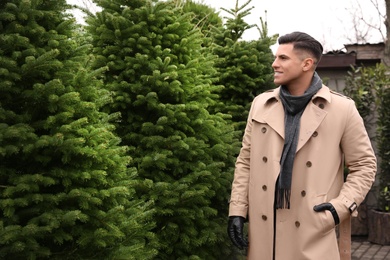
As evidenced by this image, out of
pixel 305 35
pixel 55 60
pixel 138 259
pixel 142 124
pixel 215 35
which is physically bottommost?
pixel 138 259

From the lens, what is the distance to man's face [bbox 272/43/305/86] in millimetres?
4219

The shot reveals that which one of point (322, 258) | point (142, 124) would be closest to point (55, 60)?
point (142, 124)

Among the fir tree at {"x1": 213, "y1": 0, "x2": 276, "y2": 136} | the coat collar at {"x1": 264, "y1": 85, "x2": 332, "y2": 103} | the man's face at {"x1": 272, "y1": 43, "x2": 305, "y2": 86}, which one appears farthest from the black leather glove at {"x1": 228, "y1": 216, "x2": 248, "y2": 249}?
the fir tree at {"x1": 213, "y1": 0, "x2": 276, "y2": 136}

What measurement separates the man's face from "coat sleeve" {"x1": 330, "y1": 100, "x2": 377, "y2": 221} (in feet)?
1.36

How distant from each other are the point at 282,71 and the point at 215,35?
2917 millimetres

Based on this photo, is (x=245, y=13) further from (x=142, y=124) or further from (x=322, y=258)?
(x=322, y=258)

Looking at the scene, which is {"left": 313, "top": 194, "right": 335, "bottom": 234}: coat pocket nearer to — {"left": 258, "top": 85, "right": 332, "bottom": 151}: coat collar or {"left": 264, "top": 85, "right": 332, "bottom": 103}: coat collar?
{"left": 258, "top": 85, "right": 332, "bottom": 151}: coat collar

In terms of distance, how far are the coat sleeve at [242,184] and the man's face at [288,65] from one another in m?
0.43

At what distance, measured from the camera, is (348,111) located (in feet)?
13.9

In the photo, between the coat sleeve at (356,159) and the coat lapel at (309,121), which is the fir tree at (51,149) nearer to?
the coat lapel at (309,121)

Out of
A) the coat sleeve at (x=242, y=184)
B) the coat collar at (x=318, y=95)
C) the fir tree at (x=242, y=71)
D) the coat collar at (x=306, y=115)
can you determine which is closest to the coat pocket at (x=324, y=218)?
the coat collar at (x=306, y=115)

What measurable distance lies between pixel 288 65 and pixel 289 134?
1.47 feet

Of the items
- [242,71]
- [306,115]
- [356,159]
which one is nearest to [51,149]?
[306,115]

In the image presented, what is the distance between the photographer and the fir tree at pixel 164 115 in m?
4.88
